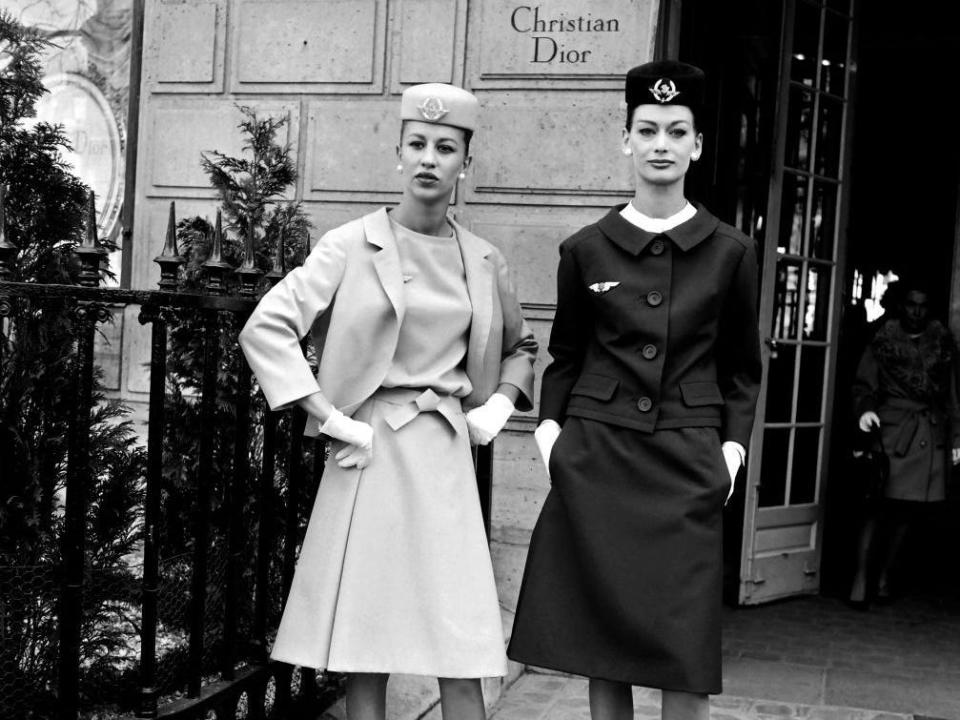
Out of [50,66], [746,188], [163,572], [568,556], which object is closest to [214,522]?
[163,572]

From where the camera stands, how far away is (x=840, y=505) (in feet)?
30.1

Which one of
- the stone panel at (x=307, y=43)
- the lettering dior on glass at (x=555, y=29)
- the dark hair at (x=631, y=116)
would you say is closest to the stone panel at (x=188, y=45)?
the stone panel at (x=307, y=43)

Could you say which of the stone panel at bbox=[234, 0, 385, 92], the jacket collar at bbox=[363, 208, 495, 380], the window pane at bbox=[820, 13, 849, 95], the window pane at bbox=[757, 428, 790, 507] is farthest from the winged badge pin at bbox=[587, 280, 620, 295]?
the window pane at bbox=[820, 13, 849, 95]

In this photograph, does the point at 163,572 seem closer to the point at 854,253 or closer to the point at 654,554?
the point at 654,554

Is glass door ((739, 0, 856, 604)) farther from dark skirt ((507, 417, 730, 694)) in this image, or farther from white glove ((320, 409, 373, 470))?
white glove ((320, 409, 373, 470))

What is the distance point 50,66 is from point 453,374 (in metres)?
3.99

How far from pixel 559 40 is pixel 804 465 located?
289cm

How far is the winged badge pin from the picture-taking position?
301 centimetres

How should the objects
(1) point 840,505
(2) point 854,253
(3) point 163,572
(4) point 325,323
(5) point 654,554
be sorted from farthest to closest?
(2) point 854,253
(1) point 840,505
(3) point 163,572
(4) point 325,323
(5) point 654,554

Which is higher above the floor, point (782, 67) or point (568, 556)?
point (782, 67)

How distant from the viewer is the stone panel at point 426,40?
16.9 feet

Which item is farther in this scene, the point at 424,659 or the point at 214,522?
the point at 214,522

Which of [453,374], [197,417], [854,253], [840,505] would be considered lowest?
[840,505]

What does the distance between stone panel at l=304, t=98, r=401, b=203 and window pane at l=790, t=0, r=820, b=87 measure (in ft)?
7.33
